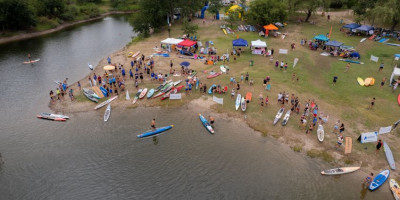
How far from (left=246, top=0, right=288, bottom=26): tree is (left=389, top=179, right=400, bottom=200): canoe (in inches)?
1630

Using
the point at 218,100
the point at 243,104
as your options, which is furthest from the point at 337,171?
the point at 218,100

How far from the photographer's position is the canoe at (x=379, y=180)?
19.9 metres

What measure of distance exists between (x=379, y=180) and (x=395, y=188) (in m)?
1.10

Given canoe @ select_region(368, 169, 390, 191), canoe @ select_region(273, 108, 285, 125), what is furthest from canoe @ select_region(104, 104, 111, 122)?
canoe @ select_region(368, 169, 390, 191)

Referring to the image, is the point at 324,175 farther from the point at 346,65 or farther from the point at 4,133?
the point at 4,133

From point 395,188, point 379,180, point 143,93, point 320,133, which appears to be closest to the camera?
point 395,188

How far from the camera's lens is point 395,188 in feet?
64.4

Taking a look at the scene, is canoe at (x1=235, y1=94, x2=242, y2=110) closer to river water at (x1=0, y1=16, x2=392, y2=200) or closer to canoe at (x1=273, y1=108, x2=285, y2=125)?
river water at (x1=0, y1=16, x2=392, y2=200)

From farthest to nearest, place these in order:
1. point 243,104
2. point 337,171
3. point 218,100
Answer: point 218,100
point 243,104
point 337,171

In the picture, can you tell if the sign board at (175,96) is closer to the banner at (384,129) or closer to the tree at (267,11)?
the banner at (384,129)

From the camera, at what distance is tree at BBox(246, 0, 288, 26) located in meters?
54.3

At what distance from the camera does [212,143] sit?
82.8ft

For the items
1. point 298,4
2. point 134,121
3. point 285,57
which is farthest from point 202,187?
point 298,4

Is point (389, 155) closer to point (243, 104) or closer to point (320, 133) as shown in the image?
point (320, 133)
